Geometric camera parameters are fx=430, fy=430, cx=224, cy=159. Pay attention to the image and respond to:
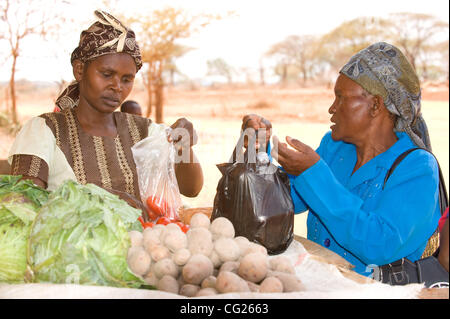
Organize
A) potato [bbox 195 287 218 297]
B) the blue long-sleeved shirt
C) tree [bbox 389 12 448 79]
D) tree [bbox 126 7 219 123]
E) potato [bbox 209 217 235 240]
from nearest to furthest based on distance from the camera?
potato [bbox 195 287 218 297] < potato [bbox 209 217 235 240] < the blue long-sleeved shirt < tree [bbox 126 7 219 123] < tree [bbox 389 12 448 79]

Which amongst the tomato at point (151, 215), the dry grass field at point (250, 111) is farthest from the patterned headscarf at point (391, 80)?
the dry grass field at point (250, 111)

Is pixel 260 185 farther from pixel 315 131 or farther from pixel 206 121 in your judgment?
pixel 206 121

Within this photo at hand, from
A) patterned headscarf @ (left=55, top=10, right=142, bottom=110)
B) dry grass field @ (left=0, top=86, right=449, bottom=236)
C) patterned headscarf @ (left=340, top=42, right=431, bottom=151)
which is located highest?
patterned headscarf @ (left=55, top=10, right=142, bottom=110)

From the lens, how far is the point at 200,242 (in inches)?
63.3

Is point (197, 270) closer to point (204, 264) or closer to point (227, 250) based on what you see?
point (204, 264)

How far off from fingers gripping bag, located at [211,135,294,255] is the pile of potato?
0.69 feet

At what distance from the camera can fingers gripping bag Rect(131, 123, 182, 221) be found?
246 cm

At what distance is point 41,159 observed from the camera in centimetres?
226

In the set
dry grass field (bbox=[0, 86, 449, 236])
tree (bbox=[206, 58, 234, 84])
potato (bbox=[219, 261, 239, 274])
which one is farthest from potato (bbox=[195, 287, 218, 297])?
tree (bbox=[206, 58, 234, 84])

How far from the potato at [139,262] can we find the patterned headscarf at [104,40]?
1240mm

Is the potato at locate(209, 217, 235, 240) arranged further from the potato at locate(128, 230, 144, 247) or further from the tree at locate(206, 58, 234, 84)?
the tree at locate(206, 58, 234, 84)
